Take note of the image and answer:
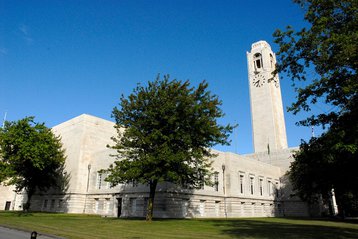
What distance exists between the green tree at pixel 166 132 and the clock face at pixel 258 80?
49.0 m

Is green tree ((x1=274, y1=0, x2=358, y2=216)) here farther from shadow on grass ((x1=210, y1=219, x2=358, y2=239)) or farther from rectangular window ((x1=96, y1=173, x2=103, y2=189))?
rectangular window ((x1=96, y1=173, x2=103, y2=189))

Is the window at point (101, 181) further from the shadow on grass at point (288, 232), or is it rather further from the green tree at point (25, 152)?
the shadow on grass at point (288, 232)

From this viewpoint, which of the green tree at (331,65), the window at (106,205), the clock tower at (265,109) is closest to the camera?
the green tree at (331,65)

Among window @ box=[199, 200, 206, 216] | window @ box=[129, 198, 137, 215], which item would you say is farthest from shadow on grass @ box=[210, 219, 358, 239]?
window @ box=[129, 198, 137, 215]

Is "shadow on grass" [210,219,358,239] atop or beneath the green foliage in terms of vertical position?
beneath

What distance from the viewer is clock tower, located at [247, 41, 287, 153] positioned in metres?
68.2

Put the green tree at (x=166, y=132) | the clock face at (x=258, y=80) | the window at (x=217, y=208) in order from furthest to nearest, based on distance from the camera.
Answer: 1. the clock face at (x=258, y=80)
2. the window at (x=217, y=208)
3. the green tree at (x=166, y=132)

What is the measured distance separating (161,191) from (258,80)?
49768 millimetres

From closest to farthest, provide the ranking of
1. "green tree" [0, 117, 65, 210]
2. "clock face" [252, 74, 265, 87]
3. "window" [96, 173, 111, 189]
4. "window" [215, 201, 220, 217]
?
1. "green tree" [0, 117, 65, 210]
2. "window" [215, 201, 220, 217]
3. "window" [96, 173, 111, 189]
4. "clock face" [252, 74, 265, 87]

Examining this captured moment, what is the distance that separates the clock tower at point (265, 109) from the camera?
68250 millimetres

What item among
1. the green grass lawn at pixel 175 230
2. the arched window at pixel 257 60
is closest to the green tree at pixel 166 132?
the green grass lawn at pixel 175 230

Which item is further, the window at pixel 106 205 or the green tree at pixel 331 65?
the window at pixel 106 205

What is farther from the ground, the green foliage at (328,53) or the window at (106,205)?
the green foliage at (328,53)

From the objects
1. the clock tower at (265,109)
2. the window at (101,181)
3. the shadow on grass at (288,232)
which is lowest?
the shadow on grass at (288,232)
